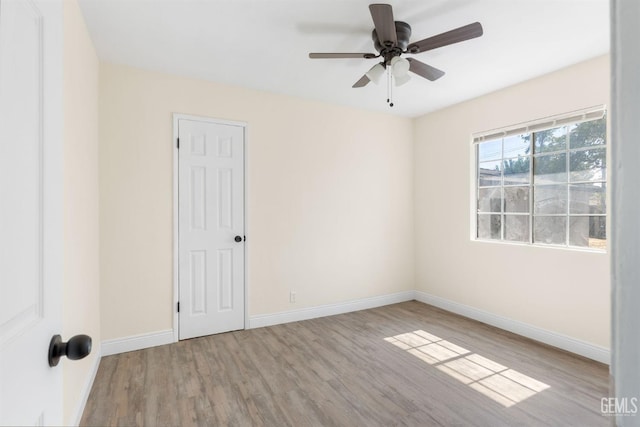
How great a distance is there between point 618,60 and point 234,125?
135 inches

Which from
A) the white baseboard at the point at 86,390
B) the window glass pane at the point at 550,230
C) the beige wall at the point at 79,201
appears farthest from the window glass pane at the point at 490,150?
the white baseboard at the point at 86,390

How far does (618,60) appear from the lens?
0.35m

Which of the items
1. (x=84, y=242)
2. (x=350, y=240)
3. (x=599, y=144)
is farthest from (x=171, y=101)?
(x=599, y=144)

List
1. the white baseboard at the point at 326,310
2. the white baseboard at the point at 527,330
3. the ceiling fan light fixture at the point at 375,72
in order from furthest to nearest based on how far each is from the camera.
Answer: the white baseboard at the point at 326,310
the white baseboard at the point at 527,330
the ceiling fan light fixture at the point at 375,72

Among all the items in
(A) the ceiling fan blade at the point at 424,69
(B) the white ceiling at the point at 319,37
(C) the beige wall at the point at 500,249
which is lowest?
(C) the beige wall at the point at 500,249

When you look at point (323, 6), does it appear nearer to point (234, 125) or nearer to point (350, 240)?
point (234, 125)

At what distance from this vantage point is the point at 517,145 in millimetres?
3508

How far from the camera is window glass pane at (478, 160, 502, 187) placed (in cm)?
371

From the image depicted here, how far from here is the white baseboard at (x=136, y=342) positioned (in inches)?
113

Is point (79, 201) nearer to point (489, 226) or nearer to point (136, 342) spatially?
point (136, 342)

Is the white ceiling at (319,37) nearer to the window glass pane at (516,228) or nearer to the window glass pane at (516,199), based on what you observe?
the window glass pane at (516,199)

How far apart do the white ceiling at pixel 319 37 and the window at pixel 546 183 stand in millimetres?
594

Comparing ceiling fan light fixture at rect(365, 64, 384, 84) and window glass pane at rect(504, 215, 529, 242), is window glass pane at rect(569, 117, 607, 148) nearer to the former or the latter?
window glass pane at rect(504, 215, 529, 242)

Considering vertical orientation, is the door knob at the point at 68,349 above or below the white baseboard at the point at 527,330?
above
